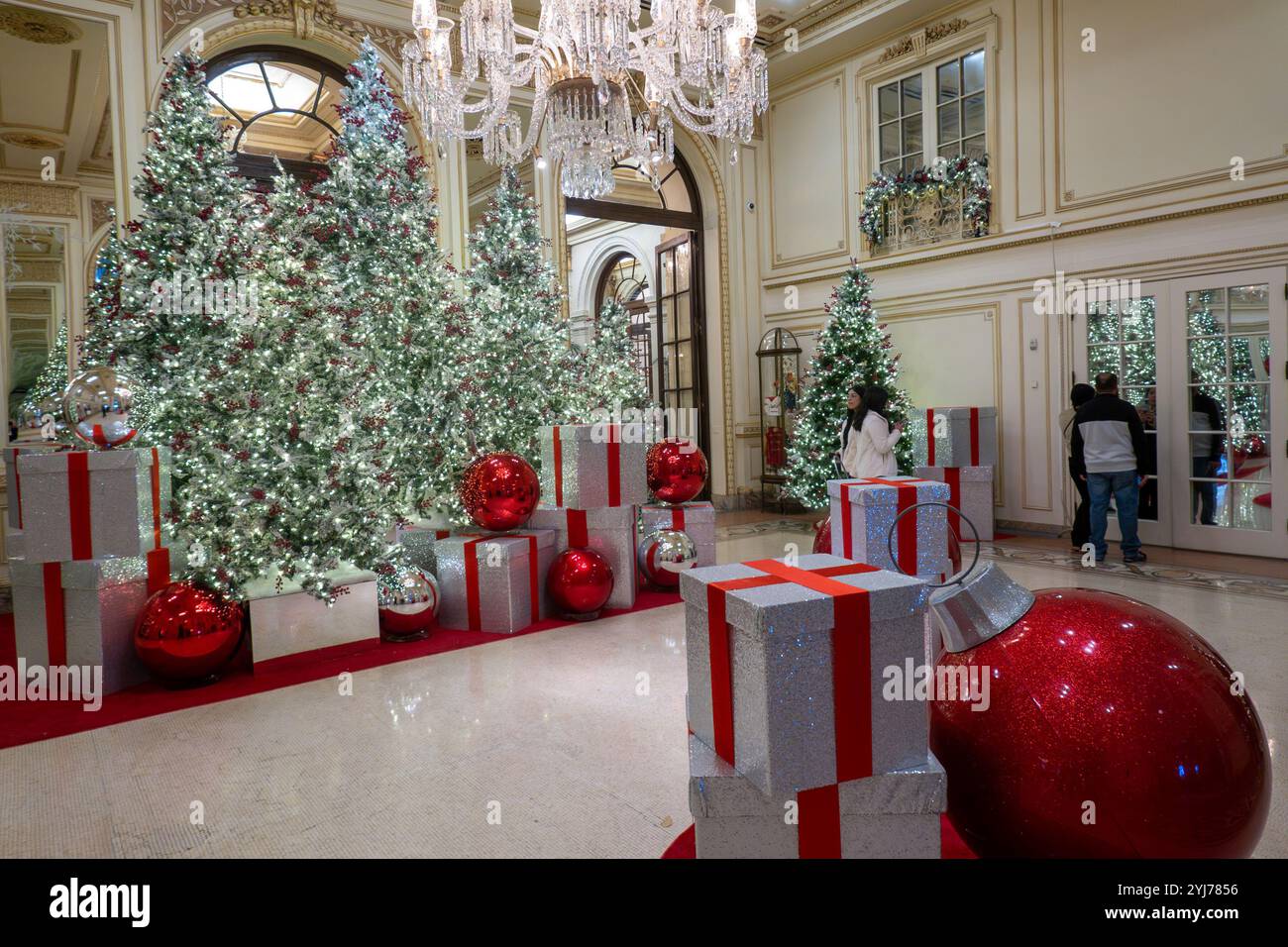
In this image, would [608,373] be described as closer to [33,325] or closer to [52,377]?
[52,377]

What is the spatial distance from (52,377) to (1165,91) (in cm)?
828

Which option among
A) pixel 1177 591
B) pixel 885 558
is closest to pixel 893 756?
pixel 885 558

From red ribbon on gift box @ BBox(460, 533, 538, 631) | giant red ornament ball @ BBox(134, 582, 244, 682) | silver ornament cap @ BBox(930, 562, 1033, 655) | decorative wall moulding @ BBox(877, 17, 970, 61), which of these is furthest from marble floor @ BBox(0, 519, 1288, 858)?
decorative wall moulding @ BBox(877, 17, 970, 61)

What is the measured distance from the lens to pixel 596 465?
177 inches

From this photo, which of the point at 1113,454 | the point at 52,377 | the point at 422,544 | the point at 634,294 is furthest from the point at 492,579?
the point at 634,294

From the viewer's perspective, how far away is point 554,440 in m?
4.58

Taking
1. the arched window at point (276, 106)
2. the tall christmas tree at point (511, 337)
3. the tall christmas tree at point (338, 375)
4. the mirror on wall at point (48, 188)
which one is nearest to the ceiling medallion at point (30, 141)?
the mirror on wall at point (48, 188)

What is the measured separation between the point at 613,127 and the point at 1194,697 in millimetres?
3865

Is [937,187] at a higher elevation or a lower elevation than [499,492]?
higher

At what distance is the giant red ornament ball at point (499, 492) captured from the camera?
14.2 feet

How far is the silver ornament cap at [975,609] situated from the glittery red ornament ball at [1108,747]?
0.09ft

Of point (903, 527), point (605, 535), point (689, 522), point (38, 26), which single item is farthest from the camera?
point (38, 26)
